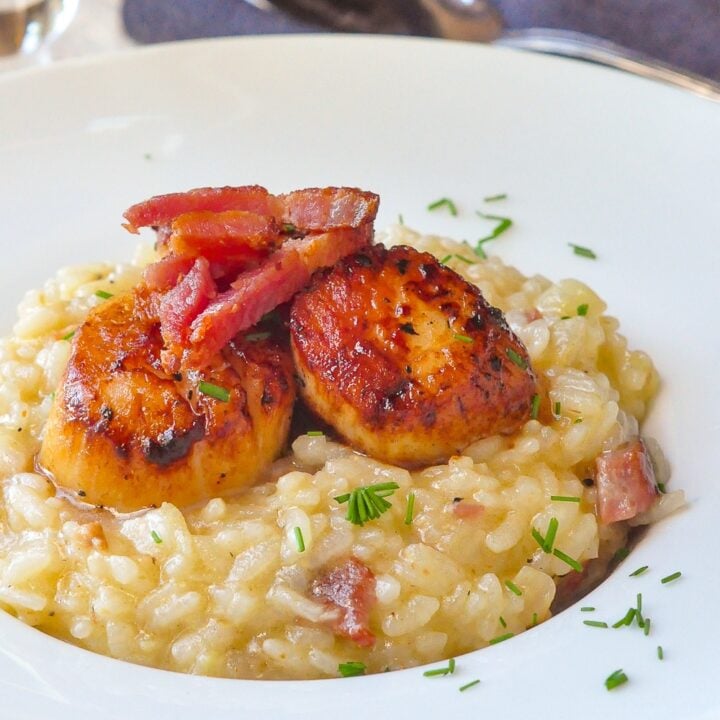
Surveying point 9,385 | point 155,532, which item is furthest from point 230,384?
point 9,385

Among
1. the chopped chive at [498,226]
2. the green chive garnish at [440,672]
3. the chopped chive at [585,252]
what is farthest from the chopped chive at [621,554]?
the chopped chive at [498,226]

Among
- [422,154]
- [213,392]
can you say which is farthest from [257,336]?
[422,154]

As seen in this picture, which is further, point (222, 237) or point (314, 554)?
point (222, 237)

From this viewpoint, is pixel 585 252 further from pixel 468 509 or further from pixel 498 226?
pixel 468 509

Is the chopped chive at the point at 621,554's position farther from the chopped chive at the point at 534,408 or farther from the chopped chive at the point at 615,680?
the chopped chive at the point at 615,680

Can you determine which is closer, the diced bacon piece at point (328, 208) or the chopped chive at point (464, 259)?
the diced bacon piece at point (328, 208)

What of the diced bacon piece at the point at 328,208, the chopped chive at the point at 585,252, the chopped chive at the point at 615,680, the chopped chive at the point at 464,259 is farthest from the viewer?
the chopped chive at the point at 585,252

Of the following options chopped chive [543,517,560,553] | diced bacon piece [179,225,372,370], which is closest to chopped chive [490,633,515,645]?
chopped chive [543,517,560,553]
